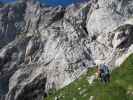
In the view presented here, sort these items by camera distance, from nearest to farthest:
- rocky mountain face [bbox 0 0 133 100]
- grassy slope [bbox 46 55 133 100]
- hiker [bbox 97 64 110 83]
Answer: hiker [bbox 97 64 110 83] → grassy slope [bbox 46 55 133 100] → rocky mountain face [bbox 0 0 133 100]

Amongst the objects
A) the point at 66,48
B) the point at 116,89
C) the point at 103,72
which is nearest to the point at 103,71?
the point at 103,72

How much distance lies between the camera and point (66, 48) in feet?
438

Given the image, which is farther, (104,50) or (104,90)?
(104,50)

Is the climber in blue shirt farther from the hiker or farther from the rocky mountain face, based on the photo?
the rocky mountain face

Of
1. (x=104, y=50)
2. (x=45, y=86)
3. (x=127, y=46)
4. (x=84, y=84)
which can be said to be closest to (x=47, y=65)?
(x=45, y=86)

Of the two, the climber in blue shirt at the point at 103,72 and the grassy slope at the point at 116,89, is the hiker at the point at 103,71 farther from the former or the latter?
the grassy slope at the point at 116,89

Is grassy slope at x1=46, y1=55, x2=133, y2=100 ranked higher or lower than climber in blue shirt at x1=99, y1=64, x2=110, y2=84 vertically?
lower

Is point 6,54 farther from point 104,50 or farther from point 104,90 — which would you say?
point 104,90

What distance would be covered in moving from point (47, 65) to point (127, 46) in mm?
31470

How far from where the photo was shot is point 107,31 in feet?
425

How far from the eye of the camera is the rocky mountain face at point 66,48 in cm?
11944

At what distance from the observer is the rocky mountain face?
119438mm

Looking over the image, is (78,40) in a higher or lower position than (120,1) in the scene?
lower

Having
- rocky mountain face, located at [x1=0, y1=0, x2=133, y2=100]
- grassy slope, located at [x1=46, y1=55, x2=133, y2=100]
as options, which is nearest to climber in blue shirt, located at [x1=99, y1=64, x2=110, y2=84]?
grassy slope, located at [x1=46, y1=55, x2=133, y2=100]
